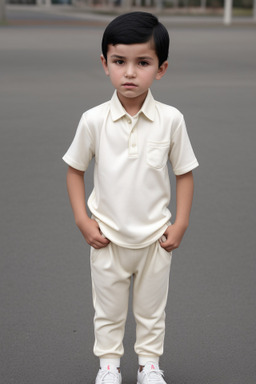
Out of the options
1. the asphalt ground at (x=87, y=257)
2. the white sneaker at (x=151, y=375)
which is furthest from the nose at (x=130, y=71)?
the asphalt ground at (x=87, y=257)

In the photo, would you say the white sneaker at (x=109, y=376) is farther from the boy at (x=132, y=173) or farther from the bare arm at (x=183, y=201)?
the bare arm at (x=183, y=201)

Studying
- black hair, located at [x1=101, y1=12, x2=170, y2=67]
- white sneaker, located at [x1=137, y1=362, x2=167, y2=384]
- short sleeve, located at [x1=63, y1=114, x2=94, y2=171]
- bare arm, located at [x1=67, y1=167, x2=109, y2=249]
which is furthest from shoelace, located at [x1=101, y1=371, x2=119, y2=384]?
black hair, located at [x1=101, y1=12, x2=170, y2=67]

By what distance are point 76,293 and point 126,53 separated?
73.9 inches

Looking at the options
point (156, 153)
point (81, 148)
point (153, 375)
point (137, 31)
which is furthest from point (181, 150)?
point (153, 375)

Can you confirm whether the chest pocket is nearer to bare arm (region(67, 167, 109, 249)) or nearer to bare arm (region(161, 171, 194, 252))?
bare arm (region(161, 171, 194, 252))

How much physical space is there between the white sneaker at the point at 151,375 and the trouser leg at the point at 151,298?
3cm

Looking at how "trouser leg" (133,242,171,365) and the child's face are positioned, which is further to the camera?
"trouser leg" (133,242,171,365)

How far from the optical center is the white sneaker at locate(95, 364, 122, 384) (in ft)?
9.66

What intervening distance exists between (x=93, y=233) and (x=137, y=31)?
2.42 ft

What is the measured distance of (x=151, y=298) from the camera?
291 centimetres

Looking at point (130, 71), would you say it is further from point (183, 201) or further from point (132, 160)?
point (183, 201)

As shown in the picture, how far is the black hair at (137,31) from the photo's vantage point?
2.60m

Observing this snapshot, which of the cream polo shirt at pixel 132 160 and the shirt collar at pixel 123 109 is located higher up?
the shirt collar at pixel 123 109

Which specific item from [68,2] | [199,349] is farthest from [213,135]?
[68,2]
